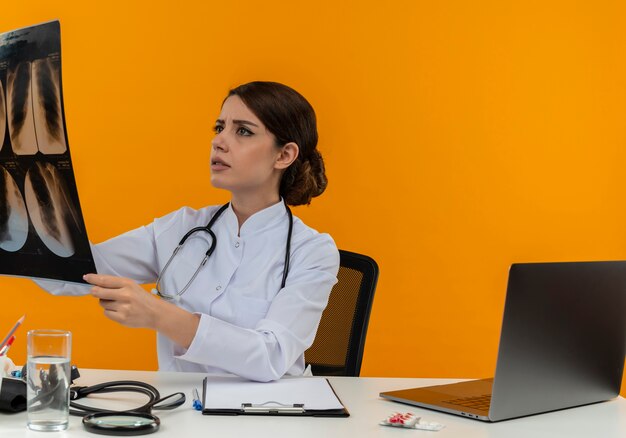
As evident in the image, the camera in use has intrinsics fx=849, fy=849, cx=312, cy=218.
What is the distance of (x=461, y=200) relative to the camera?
11.0ft

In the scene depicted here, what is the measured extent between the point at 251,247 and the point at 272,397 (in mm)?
555

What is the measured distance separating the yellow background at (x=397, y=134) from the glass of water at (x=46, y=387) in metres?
1.99

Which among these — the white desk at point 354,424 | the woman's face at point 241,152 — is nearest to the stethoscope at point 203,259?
the woman's face at point 241,152

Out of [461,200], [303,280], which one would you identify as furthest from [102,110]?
[303,280]

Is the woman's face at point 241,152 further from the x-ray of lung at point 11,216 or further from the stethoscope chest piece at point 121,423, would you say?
the stethoscope chest piece at point 121,423

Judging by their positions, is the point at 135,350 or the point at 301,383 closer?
the point at 301,383

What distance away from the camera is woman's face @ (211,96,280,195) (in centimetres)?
202

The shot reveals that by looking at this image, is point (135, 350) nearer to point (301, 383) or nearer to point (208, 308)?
point (208, 308)

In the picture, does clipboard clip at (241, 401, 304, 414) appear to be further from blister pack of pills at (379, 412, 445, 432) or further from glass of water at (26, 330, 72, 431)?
glass of water at (26, 330, 72, 431)

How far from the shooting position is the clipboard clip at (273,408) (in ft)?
4.72

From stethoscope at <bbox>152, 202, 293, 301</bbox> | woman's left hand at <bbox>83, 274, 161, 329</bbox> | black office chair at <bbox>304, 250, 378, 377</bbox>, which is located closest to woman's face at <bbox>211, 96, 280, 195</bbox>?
stethoscope at <bbox>152, 202, 293, 301</bbox>

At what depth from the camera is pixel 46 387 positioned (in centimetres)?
129

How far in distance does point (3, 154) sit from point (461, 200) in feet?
7.32

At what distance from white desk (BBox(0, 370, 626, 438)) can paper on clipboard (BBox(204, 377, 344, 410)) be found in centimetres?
4
